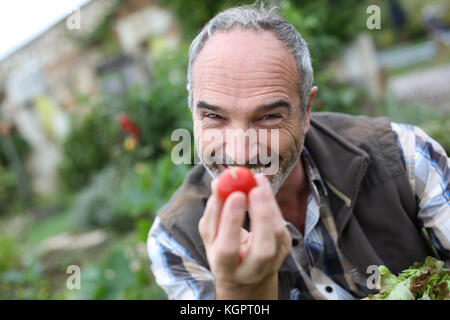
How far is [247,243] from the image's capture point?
1.42 m

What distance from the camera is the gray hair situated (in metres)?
1.85

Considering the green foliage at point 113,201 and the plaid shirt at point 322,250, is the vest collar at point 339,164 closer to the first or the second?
the plaid shirt at point 322,250

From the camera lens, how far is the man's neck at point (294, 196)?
7.28ft

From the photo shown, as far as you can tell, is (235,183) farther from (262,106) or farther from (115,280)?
(115,280)

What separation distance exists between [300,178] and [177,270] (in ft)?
2.95

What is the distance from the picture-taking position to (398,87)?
9.68 metres

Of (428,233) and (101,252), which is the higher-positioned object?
(428,233)

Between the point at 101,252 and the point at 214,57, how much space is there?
5.71 m

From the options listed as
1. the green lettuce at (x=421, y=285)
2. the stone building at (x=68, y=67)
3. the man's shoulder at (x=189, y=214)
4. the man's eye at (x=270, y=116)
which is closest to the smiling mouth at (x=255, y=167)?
the man's eye at (x=270, y=116)

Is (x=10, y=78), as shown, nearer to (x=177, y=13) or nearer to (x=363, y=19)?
(x=177, y=13)

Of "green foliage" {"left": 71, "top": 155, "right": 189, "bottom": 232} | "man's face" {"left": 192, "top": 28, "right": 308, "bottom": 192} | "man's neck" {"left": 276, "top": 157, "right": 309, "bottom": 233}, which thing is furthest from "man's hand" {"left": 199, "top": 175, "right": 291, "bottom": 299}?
"green foliage" {"left": 71, "top": 155, "right": 189, "bottom": 232}

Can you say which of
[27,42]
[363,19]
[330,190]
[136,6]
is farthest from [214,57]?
[27,42]

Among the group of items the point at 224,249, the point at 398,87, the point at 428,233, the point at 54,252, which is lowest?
the point at 54,252

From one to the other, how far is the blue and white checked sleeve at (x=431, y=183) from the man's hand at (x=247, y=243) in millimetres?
1015
